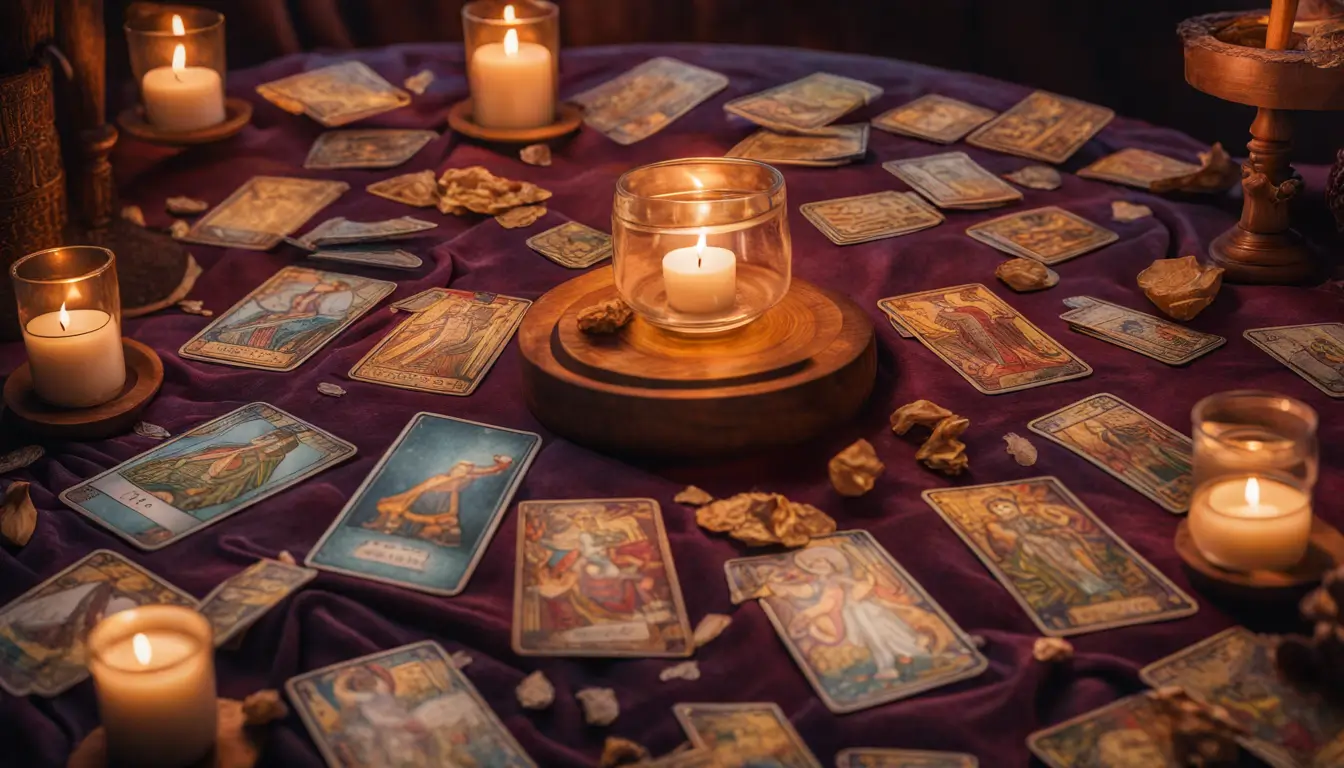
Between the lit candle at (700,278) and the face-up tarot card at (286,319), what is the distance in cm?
67

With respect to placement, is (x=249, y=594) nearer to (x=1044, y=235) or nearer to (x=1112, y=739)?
(x=1112, y=739)

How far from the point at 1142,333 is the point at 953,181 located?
25.6 inches

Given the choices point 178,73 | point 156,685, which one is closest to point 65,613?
point 156,685

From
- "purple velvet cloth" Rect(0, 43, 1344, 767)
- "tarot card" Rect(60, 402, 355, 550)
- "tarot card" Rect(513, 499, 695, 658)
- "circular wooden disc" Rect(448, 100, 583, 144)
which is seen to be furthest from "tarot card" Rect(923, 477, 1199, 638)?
"circular wooden disc" Rect(448, 100, 583, 144)

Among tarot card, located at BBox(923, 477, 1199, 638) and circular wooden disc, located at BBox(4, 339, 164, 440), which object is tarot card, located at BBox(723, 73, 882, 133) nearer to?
tarot card, located at BBox(923, 477, 1199, 638)

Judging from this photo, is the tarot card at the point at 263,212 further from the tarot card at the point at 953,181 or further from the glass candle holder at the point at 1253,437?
the glass candle holder at the point at 1253,437

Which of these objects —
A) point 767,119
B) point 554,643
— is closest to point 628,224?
point 554,643

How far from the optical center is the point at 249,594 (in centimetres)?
160

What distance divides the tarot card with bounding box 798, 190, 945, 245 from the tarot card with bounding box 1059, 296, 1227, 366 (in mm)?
398

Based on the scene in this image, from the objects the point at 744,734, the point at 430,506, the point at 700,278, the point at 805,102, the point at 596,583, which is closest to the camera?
the point at 744,734

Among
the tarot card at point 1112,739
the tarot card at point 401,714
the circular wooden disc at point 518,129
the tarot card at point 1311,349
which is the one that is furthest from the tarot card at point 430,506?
the tarot card at point 1311,349

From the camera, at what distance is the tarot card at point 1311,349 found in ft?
6.57

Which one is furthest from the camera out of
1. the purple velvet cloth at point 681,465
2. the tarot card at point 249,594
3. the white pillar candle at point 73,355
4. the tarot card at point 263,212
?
the tarot card at point 263,212

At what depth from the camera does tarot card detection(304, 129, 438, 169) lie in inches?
112
